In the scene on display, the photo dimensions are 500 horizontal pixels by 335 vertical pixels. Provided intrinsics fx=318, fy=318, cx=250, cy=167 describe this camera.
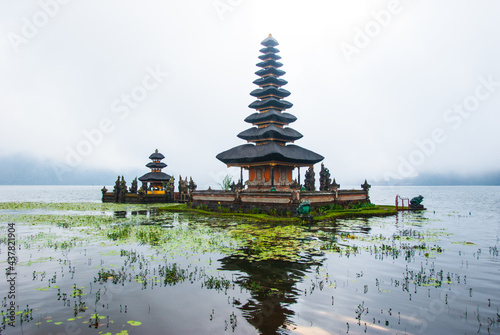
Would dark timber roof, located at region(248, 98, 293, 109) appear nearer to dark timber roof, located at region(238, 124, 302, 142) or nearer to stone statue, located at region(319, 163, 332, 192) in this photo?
dark timber roof, located at region(238, 124, 302, 142)

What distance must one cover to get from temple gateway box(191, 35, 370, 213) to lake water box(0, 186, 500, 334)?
1330 centimetres

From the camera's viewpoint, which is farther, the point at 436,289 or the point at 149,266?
the point at 149,266

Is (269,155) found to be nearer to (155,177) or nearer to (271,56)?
(271,56)

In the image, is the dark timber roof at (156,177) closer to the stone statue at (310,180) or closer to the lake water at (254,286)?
the stone statue at (310,180)

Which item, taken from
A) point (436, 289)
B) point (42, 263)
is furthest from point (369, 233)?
point (42, 263)

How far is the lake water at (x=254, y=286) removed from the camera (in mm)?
6441

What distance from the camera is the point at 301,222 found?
2198 centimetres

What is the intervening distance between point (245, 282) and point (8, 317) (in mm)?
5407

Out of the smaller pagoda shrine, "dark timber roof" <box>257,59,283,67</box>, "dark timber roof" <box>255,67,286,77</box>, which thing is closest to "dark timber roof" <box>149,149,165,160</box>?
the smaller pagoda shrine

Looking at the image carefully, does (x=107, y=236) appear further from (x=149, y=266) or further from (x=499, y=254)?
(x=499, y=254)

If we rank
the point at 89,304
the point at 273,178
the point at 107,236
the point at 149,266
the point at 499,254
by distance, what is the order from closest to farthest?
1. the point at 89,304
2. the point at 149,266
3. the point at 499,254
4. the point at 107,236
5. the point at 273,178

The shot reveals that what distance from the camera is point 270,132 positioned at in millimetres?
33031

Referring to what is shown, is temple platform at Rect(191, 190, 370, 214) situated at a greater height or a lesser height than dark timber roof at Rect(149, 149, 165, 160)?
lesser

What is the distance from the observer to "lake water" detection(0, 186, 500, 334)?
6.44 meters
